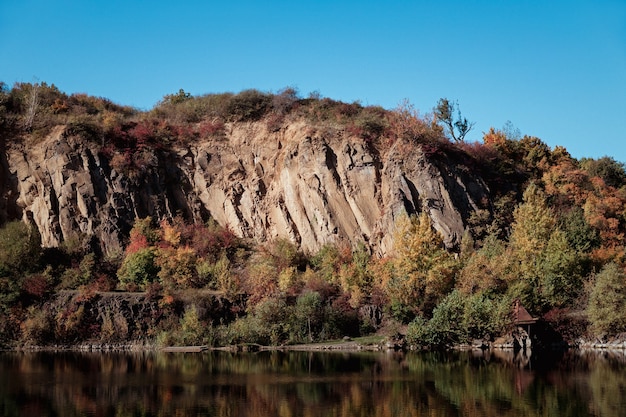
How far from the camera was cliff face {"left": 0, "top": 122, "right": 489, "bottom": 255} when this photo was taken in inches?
2376

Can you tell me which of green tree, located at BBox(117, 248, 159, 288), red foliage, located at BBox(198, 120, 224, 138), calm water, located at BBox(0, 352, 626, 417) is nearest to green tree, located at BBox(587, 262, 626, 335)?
calm water, located at BBox(0, 352, 626, 417)

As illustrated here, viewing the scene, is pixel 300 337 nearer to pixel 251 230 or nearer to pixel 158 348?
pixel 158 348

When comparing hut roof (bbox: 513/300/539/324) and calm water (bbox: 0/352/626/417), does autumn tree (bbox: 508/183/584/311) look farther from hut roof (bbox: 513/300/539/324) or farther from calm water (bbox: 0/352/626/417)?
calm water (bbox: 0/352/626/417)

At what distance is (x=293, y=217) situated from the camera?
6306cm

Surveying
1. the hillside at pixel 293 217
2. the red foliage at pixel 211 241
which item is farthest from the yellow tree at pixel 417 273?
the red foliage at pixel 211 241

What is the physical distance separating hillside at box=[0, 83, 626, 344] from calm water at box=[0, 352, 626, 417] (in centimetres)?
776

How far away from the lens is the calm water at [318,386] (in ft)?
83.3

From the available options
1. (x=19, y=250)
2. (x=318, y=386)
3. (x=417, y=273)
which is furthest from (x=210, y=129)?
(x=318, y=386)

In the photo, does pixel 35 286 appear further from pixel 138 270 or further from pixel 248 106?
pixel 248 106

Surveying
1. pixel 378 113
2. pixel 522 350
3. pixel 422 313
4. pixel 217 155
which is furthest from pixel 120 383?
pixel 378 113

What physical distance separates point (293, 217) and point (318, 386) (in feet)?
109

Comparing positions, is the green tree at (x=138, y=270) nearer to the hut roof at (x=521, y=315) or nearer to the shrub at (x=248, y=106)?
the shrub at (x=248, y=106)

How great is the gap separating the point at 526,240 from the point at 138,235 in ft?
105

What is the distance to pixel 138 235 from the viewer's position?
59.8 meters
